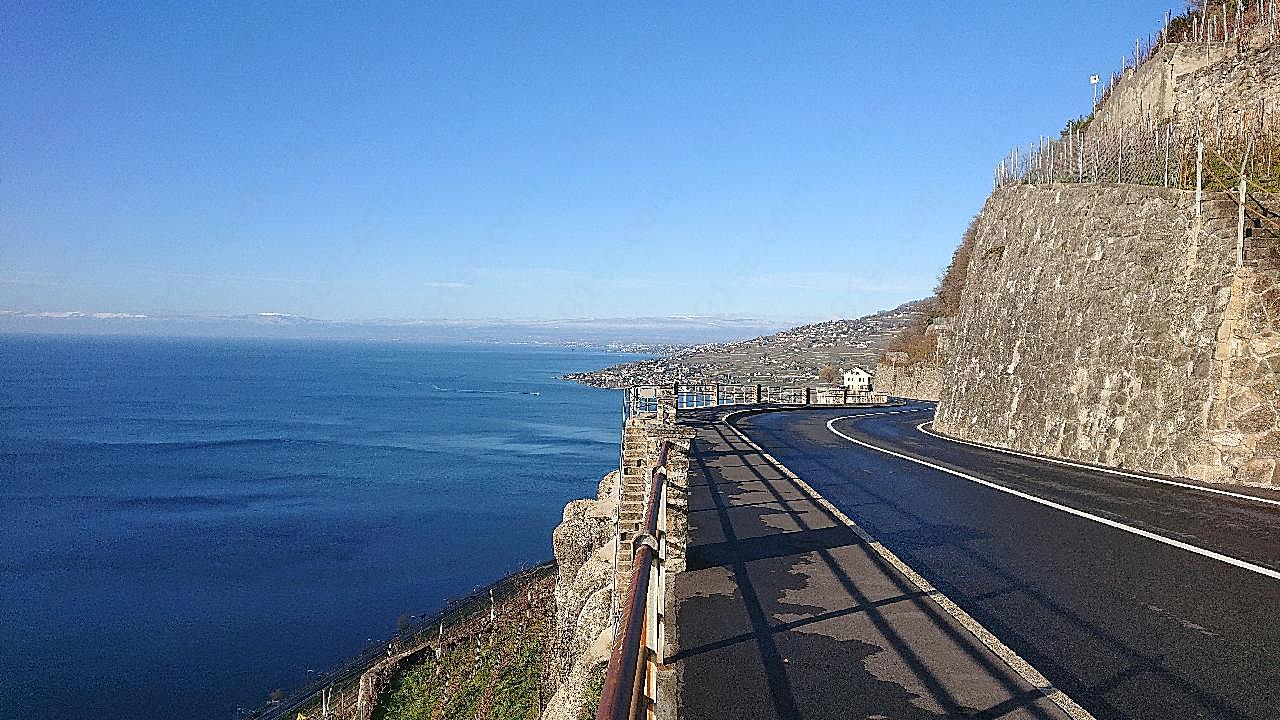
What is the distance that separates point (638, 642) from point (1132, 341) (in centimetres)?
1804

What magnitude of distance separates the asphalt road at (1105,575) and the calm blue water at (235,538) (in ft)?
64.4

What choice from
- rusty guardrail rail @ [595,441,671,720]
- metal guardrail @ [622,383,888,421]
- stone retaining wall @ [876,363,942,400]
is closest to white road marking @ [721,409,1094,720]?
rusty guardrail rail @ [595,441,671,720]

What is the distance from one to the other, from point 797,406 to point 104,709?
3148 cm

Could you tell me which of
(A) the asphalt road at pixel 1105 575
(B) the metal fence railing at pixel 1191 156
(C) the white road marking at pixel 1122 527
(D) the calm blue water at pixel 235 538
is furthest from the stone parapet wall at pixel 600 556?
(B) the metal fence railing at pixel 1191 156

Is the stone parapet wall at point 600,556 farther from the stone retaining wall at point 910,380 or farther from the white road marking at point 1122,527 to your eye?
the stone retaining wall at point 910,380

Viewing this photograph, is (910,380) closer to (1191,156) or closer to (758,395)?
(758,395)

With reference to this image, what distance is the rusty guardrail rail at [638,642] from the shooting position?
2.76 m

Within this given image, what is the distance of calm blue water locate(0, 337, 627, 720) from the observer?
25.6 m

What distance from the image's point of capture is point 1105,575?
8.23 m

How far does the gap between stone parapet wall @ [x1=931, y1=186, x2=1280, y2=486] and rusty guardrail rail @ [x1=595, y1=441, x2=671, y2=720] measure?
12.5m

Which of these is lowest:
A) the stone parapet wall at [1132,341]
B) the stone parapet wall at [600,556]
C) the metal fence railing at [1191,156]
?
the stone parapet wall at [600,556]

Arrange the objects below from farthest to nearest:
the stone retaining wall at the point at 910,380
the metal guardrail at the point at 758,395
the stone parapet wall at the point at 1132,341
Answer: the stone retaining wall at the point at 910,380 → the metal guardrail at the point at 758,395 → the stone parapet wall at the point at 1132,341

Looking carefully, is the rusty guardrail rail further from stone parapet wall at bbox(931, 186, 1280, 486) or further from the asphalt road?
stone parapet wall at bbox(931, 186, 1280, 486)

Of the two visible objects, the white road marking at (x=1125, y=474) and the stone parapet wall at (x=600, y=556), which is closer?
the stone parapet wall at (x=600, y=556)
